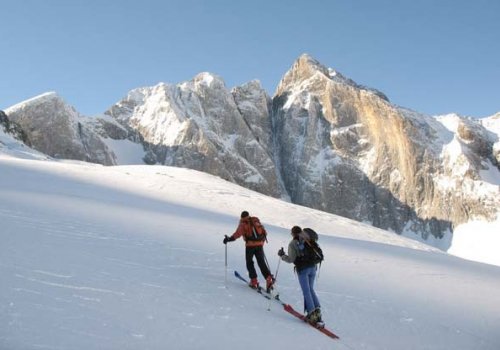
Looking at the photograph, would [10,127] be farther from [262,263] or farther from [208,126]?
[262,263]

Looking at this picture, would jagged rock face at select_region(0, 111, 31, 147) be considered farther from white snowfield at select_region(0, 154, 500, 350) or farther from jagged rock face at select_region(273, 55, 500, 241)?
jagged rock face at select_region(273, 55, 500, 241)

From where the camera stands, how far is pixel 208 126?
164 meters

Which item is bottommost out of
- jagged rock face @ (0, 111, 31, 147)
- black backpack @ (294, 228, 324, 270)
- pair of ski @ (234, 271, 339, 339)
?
pair of ski @ (234, 271, 339, 339)

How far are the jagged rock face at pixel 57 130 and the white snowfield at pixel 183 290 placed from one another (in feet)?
408

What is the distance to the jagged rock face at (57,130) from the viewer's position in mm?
135500

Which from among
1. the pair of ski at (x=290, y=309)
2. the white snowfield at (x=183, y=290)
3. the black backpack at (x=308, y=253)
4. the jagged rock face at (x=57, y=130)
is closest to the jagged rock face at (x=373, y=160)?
the jagged rock face at (x=57, y=130)

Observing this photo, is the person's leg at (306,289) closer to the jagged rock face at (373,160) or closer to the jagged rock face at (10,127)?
the jagged rock face at (10,127)

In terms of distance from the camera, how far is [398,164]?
166m

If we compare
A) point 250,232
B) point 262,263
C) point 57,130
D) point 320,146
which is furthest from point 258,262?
point 320,146

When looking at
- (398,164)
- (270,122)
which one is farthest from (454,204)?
(270,122)

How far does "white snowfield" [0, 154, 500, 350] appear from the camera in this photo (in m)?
6.20

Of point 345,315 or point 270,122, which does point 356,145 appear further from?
point 345,315

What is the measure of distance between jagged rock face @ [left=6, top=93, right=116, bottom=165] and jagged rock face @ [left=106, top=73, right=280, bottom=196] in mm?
22099

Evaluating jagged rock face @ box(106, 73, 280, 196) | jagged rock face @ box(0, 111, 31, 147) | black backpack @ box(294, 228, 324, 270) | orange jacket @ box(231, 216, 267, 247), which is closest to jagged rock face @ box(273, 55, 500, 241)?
jagged rock face @ box(106, 73, 280, 196)
